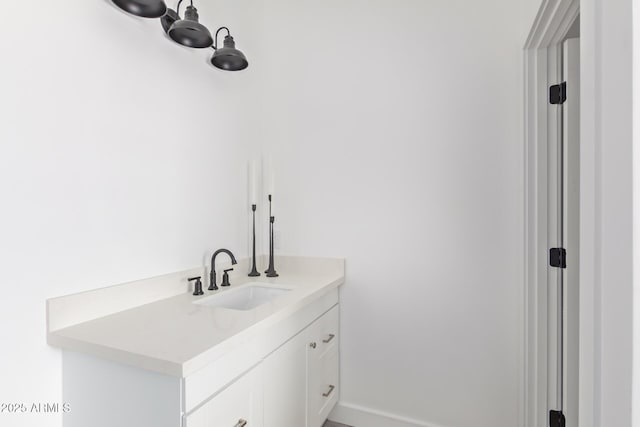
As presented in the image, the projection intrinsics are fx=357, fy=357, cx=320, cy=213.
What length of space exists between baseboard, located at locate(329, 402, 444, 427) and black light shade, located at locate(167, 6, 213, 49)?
2.10 meters

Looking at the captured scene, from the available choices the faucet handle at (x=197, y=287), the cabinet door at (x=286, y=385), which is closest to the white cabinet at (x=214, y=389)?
the cabinet door at (x=286, y=385)

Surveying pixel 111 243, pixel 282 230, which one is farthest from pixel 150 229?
pixel 282 230

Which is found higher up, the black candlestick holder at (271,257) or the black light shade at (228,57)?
the black light shade at (228,57)

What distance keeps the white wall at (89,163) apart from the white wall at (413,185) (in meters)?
0.56

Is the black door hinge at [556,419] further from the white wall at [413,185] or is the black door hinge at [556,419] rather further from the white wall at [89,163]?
the white wall at [89,163]

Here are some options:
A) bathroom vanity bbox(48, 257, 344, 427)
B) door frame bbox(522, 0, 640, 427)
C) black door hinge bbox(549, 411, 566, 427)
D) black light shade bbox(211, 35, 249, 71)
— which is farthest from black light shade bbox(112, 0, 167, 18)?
black door hinge bbox(549, 411, 566, 427)

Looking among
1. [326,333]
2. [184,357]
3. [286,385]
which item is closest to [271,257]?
[326,333]

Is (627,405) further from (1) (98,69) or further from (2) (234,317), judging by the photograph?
(1) (98,69)

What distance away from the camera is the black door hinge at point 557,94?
5.25 feet

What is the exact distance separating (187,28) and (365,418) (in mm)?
2208

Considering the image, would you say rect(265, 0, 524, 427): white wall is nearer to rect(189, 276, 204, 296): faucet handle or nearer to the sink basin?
the sink basin

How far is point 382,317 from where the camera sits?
2.05 metres

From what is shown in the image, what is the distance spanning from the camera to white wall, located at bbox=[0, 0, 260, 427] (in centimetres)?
112

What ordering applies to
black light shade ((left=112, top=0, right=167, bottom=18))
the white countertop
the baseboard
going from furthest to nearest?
1. the baseboard
2. black light shade ((left=112, top=0, right=167, bottom=18))
3. the white countertop
